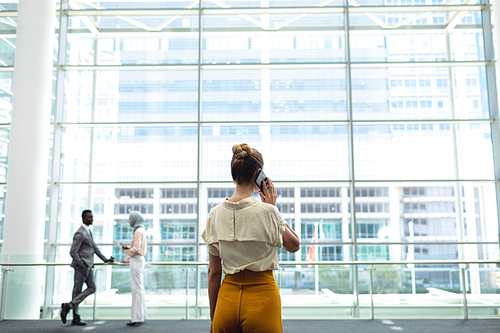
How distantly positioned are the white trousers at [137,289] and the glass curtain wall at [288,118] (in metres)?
2.28

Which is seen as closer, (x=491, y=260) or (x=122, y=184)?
(x=491, y=260)

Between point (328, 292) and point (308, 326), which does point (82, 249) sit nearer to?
point (308, 326)

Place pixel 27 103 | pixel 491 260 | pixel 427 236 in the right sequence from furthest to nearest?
pixel 427 236 < pixel 27 103 < pixel 491 260

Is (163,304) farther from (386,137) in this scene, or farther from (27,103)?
(386,137)

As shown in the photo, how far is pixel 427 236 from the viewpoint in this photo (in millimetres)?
8312

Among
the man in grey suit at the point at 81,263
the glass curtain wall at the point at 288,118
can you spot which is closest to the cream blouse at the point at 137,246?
the man in grey suit at the point at 81,263

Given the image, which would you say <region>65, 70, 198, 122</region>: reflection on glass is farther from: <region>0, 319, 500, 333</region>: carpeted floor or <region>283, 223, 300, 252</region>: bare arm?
<region>283, 223, 300, 252</region>: bare arm

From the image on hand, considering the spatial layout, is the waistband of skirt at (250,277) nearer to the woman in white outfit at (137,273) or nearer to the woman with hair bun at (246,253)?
the woman with hair bun at (246,253)

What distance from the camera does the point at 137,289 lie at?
5883mm

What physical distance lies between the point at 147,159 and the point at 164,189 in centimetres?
70

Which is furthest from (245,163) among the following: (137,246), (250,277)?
(137,246)

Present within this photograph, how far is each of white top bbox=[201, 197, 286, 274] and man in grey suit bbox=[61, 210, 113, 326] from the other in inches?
182

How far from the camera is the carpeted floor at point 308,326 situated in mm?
5590

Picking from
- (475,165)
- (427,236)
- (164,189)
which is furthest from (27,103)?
(475,165)
